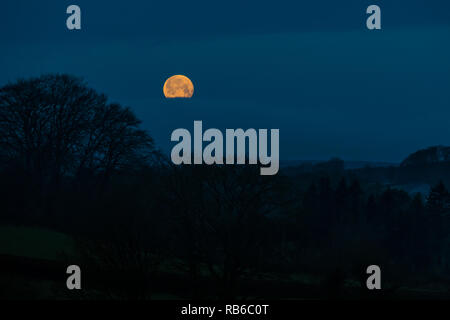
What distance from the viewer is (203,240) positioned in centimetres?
1777

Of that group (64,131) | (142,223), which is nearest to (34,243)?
(142,223)

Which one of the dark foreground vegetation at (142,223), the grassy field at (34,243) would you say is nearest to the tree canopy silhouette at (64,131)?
the dark foreground vegetation at (142,223)

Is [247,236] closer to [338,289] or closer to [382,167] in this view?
[338,289]

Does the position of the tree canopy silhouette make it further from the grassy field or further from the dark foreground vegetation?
the grassy field

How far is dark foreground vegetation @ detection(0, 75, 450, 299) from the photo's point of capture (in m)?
16.7

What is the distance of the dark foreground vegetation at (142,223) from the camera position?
16.7 metres

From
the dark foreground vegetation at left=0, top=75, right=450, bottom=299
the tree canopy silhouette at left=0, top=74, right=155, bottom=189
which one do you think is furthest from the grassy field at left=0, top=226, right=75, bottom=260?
the tree canopy silhouette at left=0, top=74, right=155, bottom=189

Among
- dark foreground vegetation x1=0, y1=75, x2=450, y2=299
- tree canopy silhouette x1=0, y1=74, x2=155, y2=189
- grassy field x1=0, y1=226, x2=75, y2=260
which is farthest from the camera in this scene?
tree canopy silhouette x1=0, y1=74, x2=155, y2=189

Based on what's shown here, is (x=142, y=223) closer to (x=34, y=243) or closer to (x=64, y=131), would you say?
(x=34, y=243)

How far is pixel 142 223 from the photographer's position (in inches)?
631

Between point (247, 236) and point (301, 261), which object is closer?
point (247, 236)

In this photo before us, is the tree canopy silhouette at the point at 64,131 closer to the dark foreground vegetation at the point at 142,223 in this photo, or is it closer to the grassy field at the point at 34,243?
the dark foreground vegetation at the point at 142,223

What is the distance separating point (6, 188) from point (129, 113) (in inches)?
371

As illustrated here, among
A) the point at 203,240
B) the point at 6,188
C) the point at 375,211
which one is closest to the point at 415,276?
the point at 375,211
